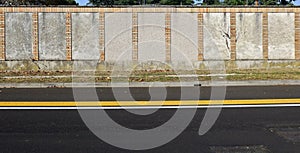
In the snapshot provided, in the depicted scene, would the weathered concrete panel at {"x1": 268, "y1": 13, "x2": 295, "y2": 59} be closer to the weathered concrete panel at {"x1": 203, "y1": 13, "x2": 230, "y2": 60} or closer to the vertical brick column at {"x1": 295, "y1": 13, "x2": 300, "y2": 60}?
the vertical brick column at {"x1": 295, "y1": 13, "x2": 300, "y2": 60}

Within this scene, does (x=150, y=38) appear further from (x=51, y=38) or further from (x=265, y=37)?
(x=265, y=37)

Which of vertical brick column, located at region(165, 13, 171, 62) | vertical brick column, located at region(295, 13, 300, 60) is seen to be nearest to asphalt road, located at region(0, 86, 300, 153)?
vertical brick column, located at region(165, 13, 171, 62)

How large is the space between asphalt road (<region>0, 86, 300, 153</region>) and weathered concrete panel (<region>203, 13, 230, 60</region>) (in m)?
13.4

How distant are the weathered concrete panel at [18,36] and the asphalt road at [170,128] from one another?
45.0 ft

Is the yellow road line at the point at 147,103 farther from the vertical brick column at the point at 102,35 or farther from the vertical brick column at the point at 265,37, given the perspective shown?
the vertical brick column at the point at 265,37

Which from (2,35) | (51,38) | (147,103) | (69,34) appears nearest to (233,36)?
(69,34)

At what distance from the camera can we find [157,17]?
66.8ft

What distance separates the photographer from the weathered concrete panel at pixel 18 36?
64.6 feet

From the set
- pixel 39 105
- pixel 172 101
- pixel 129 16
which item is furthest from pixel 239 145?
pixel 129 16

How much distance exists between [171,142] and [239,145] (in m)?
0.93

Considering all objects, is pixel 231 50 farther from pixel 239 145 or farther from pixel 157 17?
pixel 239 145

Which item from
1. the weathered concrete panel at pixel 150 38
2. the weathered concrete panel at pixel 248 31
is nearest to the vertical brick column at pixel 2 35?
the weathered concrete panel at pixel 150 38

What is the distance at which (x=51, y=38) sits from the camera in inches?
784

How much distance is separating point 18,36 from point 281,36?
603 inches
